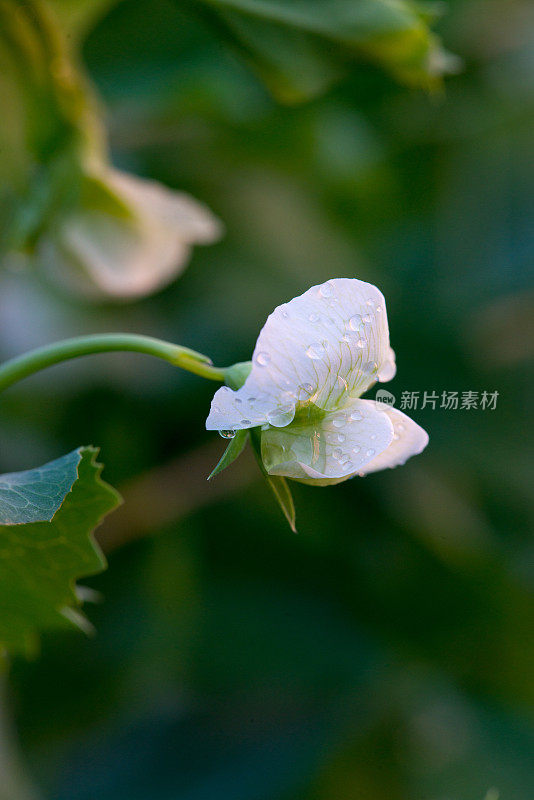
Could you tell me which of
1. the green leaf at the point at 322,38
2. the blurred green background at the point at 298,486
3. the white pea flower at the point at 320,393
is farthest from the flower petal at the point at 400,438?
the blurred green background at the point at 298,486

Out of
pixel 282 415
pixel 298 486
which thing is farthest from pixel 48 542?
pixel 298 486

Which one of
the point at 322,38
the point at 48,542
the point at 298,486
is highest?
the point at 322,38

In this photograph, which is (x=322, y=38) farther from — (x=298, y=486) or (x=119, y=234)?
(x=298, y=486)

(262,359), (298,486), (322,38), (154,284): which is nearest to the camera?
(262,359)

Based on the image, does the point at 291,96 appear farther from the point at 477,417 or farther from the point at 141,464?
the point at 477,417

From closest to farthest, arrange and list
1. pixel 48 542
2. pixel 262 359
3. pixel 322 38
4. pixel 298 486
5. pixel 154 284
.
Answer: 1. pixel 262 359
2. pixel 48 542
3. pixel 322 38
4. pixel 154 284
5. pixel 298 486

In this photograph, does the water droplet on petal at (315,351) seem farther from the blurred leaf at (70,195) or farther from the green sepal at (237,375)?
the blurred leaf at (70,195)

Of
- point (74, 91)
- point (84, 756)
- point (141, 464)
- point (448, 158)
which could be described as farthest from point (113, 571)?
point (448, 158)
